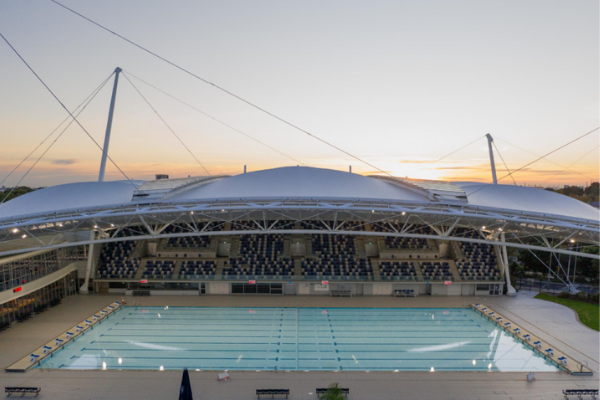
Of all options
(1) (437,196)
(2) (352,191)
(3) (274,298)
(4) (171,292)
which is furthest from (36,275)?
(1) (437,196)

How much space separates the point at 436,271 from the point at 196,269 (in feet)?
55.9

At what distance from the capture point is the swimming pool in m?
15.8

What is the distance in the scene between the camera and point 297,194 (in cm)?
1970

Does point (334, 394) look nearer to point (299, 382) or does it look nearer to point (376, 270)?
point (299, 382)

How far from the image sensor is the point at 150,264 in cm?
2700

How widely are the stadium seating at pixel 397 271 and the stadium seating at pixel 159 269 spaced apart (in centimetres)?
1486

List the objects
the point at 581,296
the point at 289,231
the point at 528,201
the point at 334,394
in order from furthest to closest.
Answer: the point at 581,296 < the point at 528,201 < the point at 289,231 < the point at 334,394

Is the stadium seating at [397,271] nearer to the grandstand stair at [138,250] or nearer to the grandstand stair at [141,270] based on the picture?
the grandstand stair at [141,270]

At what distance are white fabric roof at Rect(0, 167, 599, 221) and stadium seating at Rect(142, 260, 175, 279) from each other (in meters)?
6.20

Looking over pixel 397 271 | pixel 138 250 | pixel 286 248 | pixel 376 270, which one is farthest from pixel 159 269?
pixel 397 271

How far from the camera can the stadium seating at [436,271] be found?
26.1 m

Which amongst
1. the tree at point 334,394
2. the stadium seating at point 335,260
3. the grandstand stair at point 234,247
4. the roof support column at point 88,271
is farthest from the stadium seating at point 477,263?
the roof support column at point 88,271

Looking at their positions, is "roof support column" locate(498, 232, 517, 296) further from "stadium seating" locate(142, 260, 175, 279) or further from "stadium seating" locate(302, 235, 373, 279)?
"stadium seating" locate(142, 260, 175, 279)

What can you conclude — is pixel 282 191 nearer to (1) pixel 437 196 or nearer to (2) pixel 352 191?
(2) pixel 352 191
